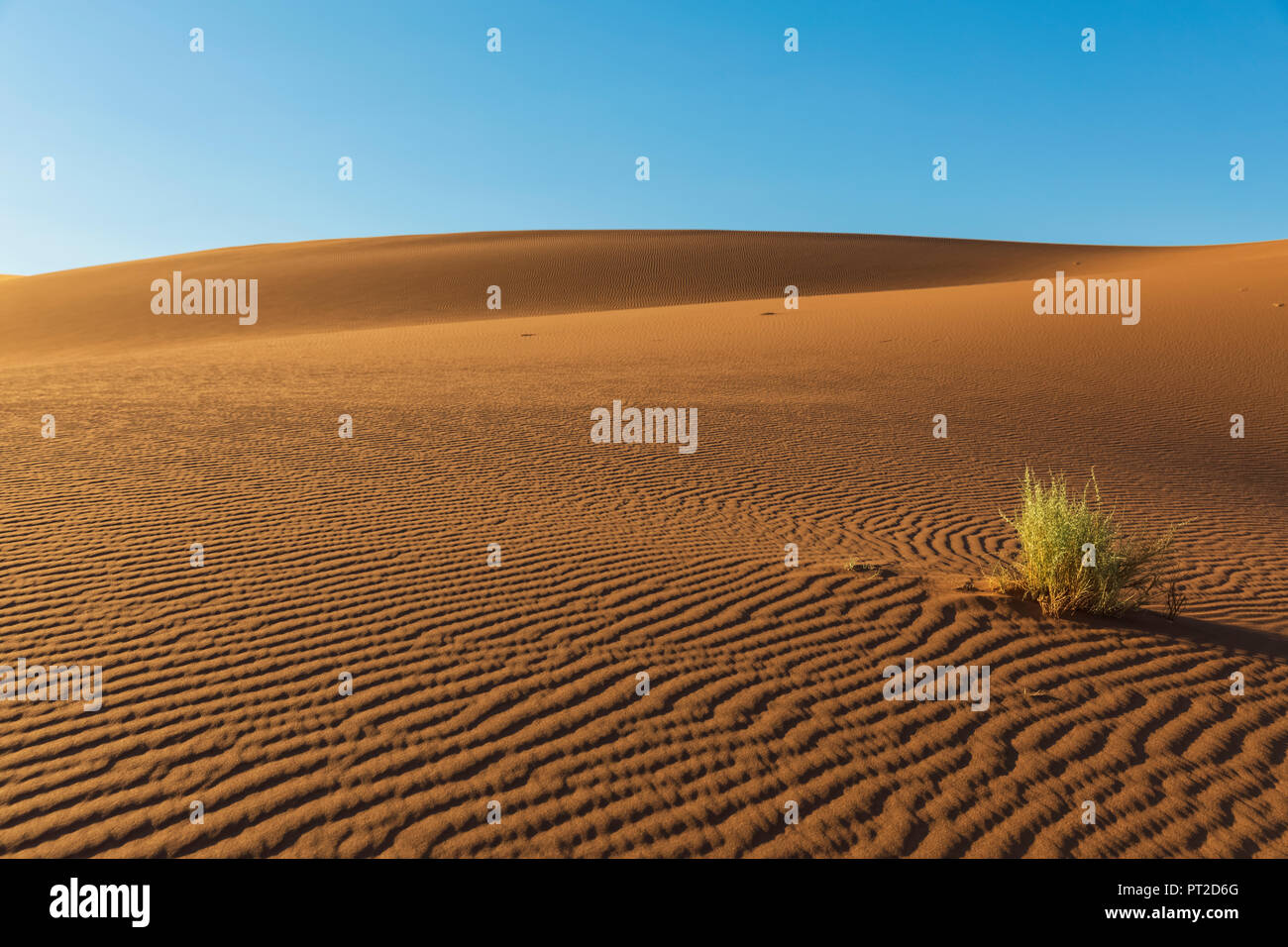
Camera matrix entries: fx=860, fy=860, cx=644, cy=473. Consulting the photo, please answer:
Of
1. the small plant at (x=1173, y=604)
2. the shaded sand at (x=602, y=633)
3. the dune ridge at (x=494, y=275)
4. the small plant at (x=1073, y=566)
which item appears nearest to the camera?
the shaded sand at (x=602, y=633)

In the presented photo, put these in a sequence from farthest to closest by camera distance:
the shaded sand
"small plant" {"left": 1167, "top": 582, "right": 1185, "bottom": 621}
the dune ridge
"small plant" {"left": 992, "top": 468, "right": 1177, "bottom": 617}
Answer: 1. the dune ridge
2. "small plant" {"left": 1167, "top": 582, "right": 1185, "bottom": 621}
3. "small plant" {"left": 992, "top": 468, "right": 1177, "bottom": 617}
4. the shaded sand

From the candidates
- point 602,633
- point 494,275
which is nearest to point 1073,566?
point 602,633

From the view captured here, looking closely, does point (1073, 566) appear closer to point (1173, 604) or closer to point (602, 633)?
point (1173, 604)

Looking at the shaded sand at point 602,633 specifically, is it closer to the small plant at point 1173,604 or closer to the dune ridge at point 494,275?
the small plant at point 1173,604

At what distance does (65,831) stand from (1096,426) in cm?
1613

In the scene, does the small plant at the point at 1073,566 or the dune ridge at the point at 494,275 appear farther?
the dune ridge at the point at 494,275

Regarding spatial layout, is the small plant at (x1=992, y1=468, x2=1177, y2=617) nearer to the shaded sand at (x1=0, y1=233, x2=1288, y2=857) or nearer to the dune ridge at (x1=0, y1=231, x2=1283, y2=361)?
the shaded sand at (x1=0, y1=233, x2=1288, y2=857)

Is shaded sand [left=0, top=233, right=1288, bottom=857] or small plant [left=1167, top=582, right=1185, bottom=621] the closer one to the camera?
shaded sand [left=0, top=233, right=1288, bottom=857]

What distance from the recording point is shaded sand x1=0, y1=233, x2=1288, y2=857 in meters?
4.04

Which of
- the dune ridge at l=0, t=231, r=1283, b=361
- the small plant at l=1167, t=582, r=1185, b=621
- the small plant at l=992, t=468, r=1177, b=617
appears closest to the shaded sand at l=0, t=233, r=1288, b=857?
the small plant at l=1167, t=582, r=1185, b=621

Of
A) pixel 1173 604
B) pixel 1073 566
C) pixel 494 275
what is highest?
pixel 494 275

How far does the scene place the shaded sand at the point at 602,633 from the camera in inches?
159

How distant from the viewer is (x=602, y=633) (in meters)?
5.77

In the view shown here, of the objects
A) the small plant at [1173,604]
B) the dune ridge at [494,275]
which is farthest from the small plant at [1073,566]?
the dune ridge at [494,275]
